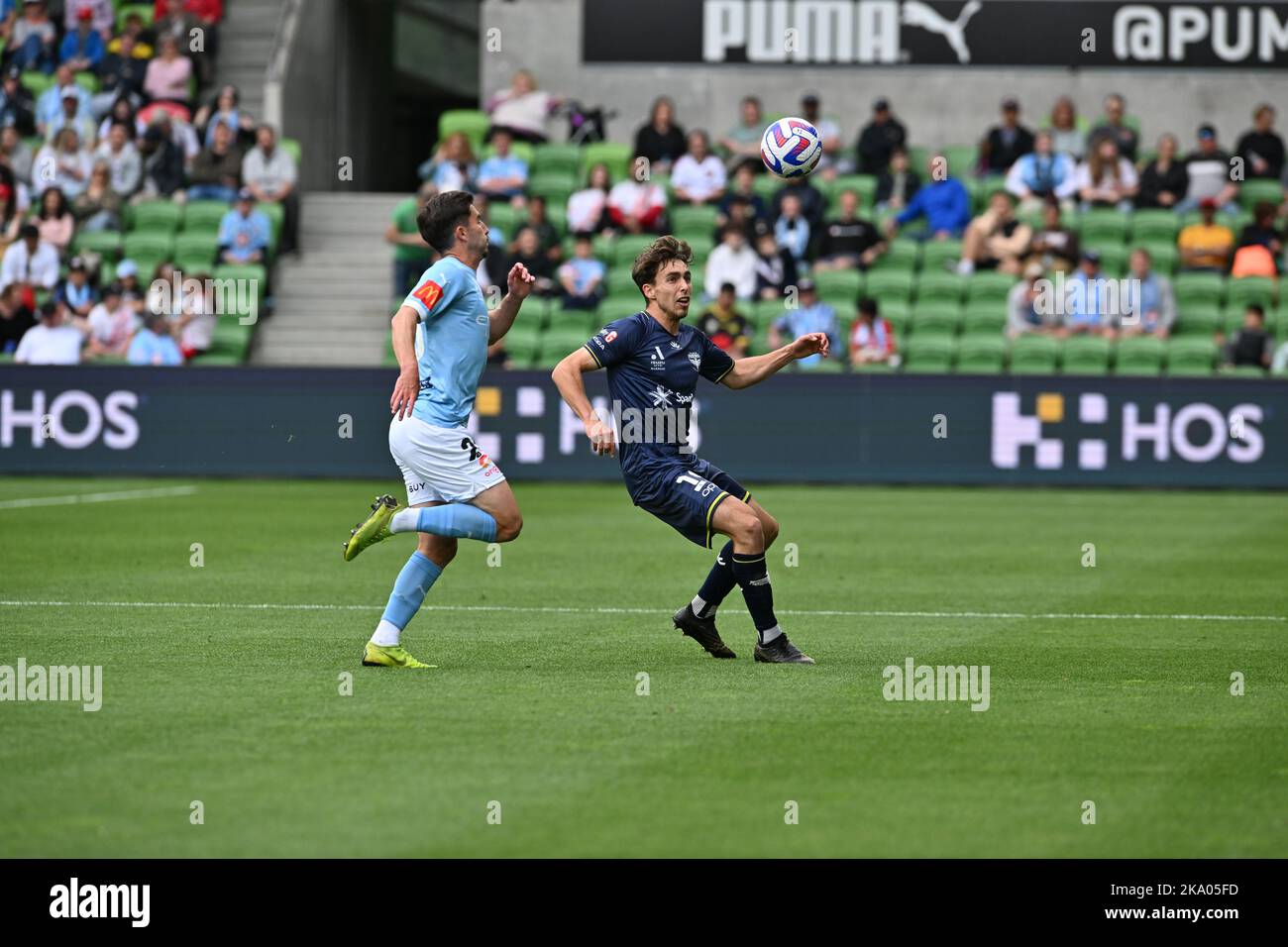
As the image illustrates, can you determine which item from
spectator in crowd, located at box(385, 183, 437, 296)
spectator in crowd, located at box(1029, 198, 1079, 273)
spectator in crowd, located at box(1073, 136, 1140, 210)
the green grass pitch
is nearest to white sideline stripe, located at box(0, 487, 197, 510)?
the green grass pitch

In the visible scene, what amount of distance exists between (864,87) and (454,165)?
647 centimetres

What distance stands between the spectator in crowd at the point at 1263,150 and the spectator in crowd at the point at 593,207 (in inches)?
327

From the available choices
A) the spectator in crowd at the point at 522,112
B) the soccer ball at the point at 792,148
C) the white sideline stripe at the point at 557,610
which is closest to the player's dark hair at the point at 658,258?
the soccer ball at the point at 792,148

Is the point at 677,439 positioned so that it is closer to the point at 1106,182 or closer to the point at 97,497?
the point at 97,497

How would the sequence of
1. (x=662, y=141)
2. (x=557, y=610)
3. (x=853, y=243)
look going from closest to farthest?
1. (x=557, y=610)
2. (x=853, y=243)
3. (x=662, y=141)

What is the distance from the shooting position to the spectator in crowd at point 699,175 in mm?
25406

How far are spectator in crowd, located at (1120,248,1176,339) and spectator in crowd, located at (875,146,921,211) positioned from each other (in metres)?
3.20

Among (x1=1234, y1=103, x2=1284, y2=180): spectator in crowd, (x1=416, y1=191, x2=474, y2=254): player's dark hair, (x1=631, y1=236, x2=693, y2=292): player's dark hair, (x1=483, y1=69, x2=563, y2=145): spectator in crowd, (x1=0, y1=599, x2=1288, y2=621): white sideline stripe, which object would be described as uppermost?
(x1=483, y1=69, x2=563, y2=145): spectator in crowd

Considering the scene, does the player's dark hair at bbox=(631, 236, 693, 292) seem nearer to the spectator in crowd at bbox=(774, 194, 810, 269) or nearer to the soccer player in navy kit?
the soccer player in navy kit

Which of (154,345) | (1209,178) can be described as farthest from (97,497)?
(1209,178)

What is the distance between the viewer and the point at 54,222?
84.0 feet

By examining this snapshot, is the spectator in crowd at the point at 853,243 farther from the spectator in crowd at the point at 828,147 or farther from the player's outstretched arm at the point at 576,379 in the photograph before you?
the player's outstretched arm at the point at 576,379

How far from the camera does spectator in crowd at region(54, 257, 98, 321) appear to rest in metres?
24.4
